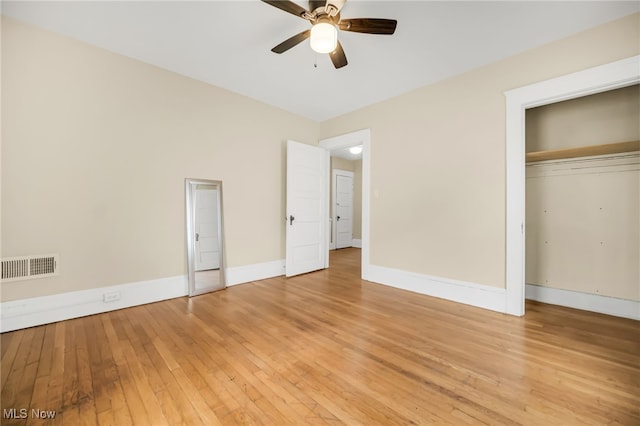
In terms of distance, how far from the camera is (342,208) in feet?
24.6

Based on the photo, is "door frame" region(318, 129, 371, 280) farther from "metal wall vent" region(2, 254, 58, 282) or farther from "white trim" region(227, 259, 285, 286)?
"metal wall vent" region(2, 254, 58, 282)

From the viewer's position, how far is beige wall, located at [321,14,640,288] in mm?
2541

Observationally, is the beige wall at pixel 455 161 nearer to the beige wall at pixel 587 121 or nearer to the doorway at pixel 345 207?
the beige wall at pixel 587 121

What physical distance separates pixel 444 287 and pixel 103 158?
168 inches

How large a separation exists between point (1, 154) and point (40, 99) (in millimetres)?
618

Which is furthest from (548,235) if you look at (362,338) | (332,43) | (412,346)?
(332,43)

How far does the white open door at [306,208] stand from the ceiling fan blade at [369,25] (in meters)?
2.31

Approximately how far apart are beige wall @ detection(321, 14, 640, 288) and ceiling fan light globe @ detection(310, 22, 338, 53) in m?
1.97

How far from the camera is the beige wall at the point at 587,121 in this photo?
2.66 m

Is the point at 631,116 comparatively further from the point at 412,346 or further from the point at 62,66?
the point at 62,66

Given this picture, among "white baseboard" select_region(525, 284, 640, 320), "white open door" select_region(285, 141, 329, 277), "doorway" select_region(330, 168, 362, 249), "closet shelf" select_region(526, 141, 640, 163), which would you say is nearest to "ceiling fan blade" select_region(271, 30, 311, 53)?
"white open door" select_region(285, 141, 329, 277)

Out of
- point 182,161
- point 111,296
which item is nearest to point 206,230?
point 182,161

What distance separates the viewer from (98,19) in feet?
7.66

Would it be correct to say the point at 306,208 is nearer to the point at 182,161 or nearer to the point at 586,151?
the point at 182,161
